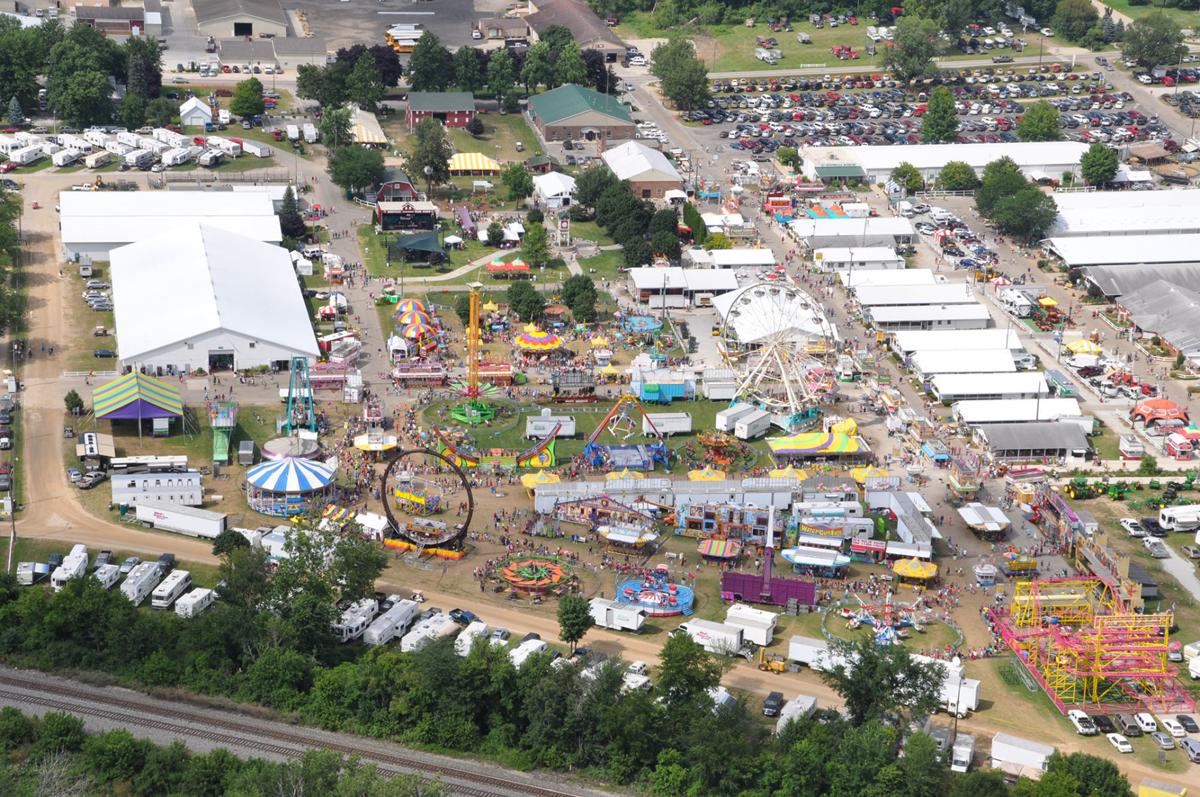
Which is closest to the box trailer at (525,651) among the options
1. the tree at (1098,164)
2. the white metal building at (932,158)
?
the white metal building at (932,158)

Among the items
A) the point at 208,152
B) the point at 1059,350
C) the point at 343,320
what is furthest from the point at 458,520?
the point at 208,152

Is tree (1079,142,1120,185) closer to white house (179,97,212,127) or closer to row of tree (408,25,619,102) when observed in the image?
row of tree (408,25,619,102)

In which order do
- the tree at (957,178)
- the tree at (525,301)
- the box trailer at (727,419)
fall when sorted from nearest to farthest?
1. the box trailer at (727,419)
2. the tree at (525,301)
3. the tree at (957,178)

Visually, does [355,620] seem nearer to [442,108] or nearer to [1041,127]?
[442,108]

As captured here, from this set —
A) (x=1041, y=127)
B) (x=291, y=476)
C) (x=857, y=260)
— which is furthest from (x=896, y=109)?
(x=291, y=476)

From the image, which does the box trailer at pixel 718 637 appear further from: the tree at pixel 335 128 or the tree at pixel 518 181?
the tree at pixel 335 128

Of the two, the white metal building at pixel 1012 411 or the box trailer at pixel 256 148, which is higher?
the box trailer at pixel 256 148

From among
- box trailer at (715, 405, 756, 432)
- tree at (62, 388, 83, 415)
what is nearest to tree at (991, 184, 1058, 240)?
box trailer at (715, 405, 756, 432)
